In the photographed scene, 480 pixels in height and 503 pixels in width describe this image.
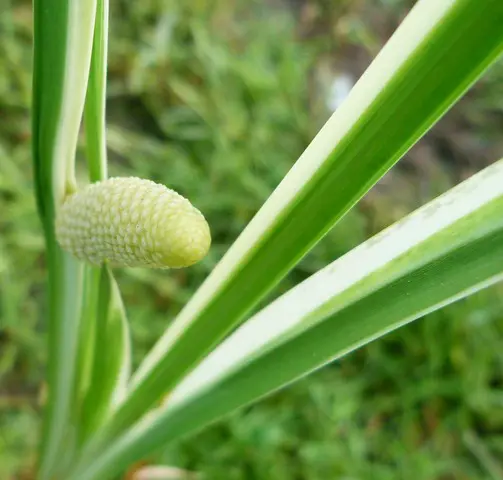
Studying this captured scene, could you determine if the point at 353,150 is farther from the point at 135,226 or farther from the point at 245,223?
the point at 245,223

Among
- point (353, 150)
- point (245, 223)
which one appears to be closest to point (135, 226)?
point (353, 150)

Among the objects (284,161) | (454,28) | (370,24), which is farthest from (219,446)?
(370,24)

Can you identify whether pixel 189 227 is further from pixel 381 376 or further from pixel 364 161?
pixel 381 376

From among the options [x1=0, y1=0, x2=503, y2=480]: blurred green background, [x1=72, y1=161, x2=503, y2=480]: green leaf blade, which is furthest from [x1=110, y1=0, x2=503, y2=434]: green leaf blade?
[x1=0, y1=0, x2=503, y2=480]: blurred green background

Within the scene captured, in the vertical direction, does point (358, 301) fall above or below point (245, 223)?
above

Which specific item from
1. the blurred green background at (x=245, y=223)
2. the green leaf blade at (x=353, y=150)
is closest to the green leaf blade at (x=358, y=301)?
the green leaf blade at (x=353, y=150)

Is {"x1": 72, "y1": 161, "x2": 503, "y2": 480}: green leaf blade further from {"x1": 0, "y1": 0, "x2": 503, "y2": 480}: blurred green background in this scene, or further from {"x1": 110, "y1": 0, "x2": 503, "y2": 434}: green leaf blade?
{"x1": 0, "y1": 0, "x2": 503, "y2": 480}: blurred green background

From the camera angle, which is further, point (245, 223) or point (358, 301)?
point (245, 223)
